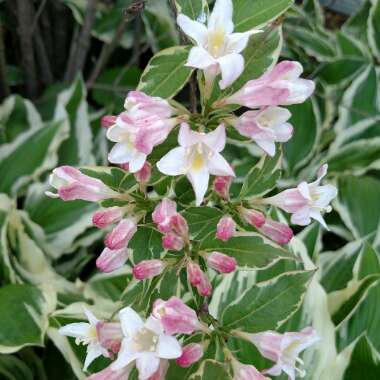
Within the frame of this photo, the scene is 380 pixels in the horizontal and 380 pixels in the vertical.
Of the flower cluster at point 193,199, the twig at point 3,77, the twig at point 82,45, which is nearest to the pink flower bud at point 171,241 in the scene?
the flower cluster at point 193,199

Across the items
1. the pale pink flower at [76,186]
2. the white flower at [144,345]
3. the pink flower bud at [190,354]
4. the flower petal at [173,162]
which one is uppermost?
the flower petal at [173,162]

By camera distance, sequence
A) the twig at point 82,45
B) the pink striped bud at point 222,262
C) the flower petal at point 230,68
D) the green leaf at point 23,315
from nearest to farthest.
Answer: the flower petal at point 230,68
the pink striped bud at point 222,262
the green leaf at point 23,315
the twig at point 82,45

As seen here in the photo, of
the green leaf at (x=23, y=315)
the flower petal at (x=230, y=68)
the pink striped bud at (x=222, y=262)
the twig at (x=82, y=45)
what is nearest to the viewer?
the flower petal at (x=230, y=68)

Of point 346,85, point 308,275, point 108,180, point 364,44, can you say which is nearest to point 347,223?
point 346,85

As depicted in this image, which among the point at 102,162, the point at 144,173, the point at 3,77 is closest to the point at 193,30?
the point at 144,173

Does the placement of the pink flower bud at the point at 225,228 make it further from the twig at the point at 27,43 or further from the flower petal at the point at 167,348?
the twig at the point at 27,43

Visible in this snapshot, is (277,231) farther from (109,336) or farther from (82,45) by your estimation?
(82,45)
